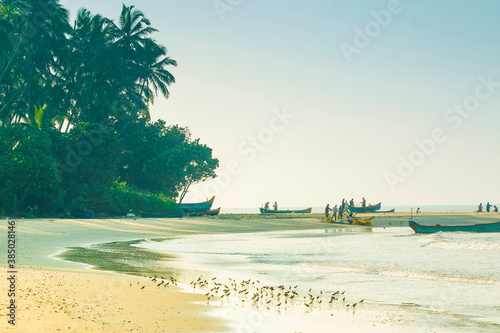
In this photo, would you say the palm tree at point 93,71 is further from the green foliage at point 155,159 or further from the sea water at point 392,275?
the sea water at point 392,275

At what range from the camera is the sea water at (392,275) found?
9648 millimetres

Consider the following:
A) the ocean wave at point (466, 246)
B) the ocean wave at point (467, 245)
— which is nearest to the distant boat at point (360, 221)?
the ocean wave at point (467, 245)

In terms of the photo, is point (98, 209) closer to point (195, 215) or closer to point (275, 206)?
point (195, 215)

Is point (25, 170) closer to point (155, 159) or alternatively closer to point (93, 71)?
point (93, 71)

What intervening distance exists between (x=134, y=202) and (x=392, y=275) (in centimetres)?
3936

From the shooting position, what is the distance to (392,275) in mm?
15445

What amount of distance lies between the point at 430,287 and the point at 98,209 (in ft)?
128

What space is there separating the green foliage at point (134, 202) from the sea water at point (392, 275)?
26482 mm

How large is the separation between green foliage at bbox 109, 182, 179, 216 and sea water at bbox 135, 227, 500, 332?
26.5 m

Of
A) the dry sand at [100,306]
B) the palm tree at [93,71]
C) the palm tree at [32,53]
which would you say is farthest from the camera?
the palm tree at [93,71]

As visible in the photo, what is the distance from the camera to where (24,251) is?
58.1 feet

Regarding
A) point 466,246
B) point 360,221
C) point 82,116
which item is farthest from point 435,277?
point 82,116

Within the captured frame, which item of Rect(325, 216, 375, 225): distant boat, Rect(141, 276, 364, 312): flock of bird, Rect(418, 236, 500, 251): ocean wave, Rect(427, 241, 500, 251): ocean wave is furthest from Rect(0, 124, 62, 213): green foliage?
Rect(325, 216, 375, 225): distant boat

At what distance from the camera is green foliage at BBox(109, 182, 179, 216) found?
161 ft
